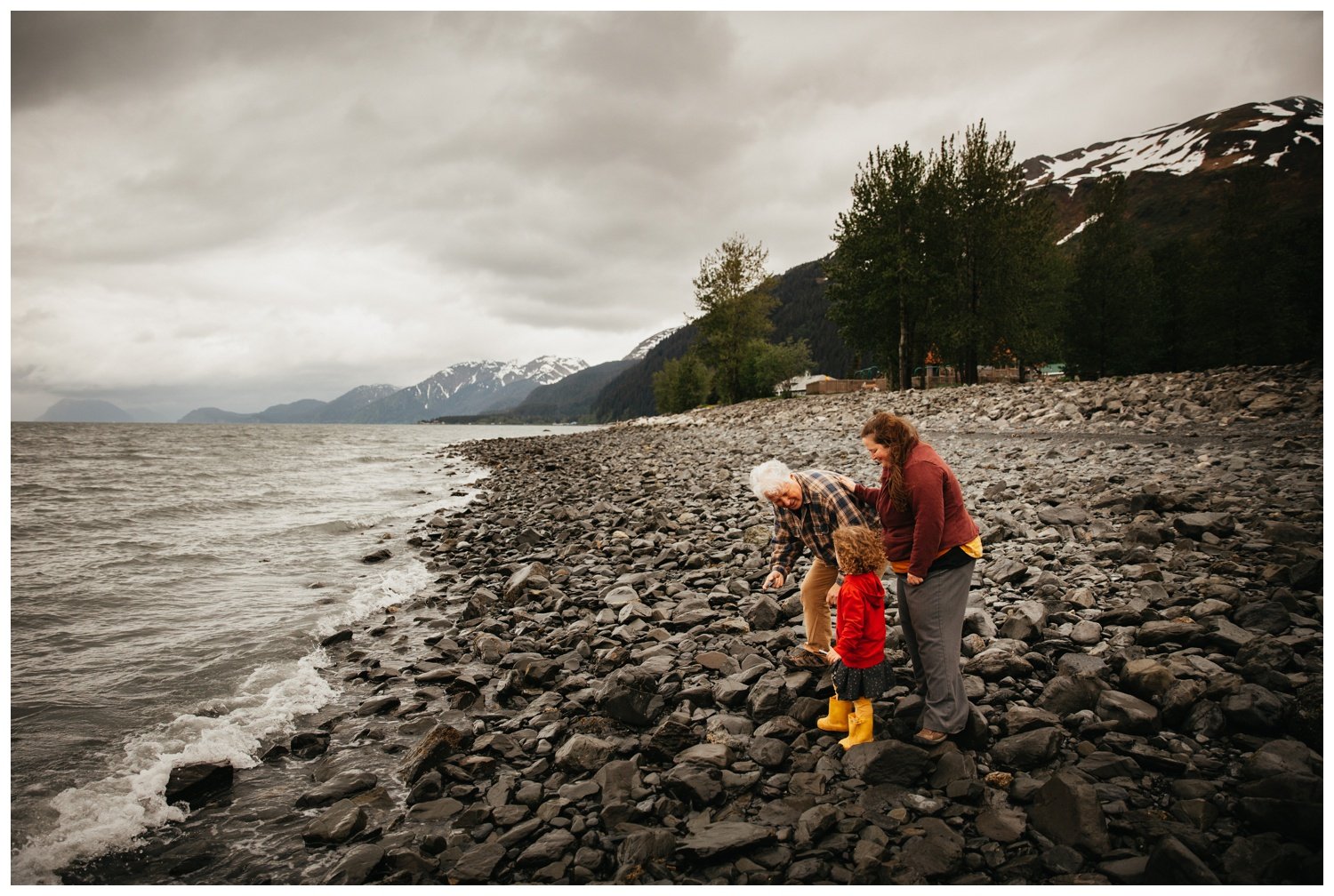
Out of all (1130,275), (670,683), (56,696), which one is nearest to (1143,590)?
(670,683)

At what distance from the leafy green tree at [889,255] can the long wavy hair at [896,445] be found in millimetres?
39382

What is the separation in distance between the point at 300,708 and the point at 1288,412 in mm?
25565

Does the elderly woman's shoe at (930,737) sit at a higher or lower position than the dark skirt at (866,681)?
lower

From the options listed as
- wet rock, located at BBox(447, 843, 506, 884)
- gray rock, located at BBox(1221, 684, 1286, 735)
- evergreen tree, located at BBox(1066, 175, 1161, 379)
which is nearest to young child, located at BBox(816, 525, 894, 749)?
gray rock, located at BBox(1221, 684, 1286, 735)

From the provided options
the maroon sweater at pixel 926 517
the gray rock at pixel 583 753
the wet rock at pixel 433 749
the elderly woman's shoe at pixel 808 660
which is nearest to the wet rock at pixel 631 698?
the gray rock at pixel 583 753

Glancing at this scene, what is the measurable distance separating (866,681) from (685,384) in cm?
8979

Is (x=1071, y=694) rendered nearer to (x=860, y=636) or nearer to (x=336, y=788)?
(x=860, y=636)

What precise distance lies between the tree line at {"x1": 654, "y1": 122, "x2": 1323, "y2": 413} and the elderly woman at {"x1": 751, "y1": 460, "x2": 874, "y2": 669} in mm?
38239

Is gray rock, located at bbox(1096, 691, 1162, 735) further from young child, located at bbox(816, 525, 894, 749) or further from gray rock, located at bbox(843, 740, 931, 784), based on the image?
young child, located at bbox(816, 525, 894, 749)

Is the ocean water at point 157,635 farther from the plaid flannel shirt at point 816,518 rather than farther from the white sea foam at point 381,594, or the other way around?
the plaid flannel shirt at point 816,518

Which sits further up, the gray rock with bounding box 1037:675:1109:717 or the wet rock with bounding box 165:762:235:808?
the gray rock with bounding box 1037:675:1109:717

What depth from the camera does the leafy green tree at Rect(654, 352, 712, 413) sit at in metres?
89.6

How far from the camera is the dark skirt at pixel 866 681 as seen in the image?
15.1 feet

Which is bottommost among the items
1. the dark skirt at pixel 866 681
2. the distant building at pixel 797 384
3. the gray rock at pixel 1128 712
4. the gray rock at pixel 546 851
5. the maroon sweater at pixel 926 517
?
the gray rock at pixel 546 851
